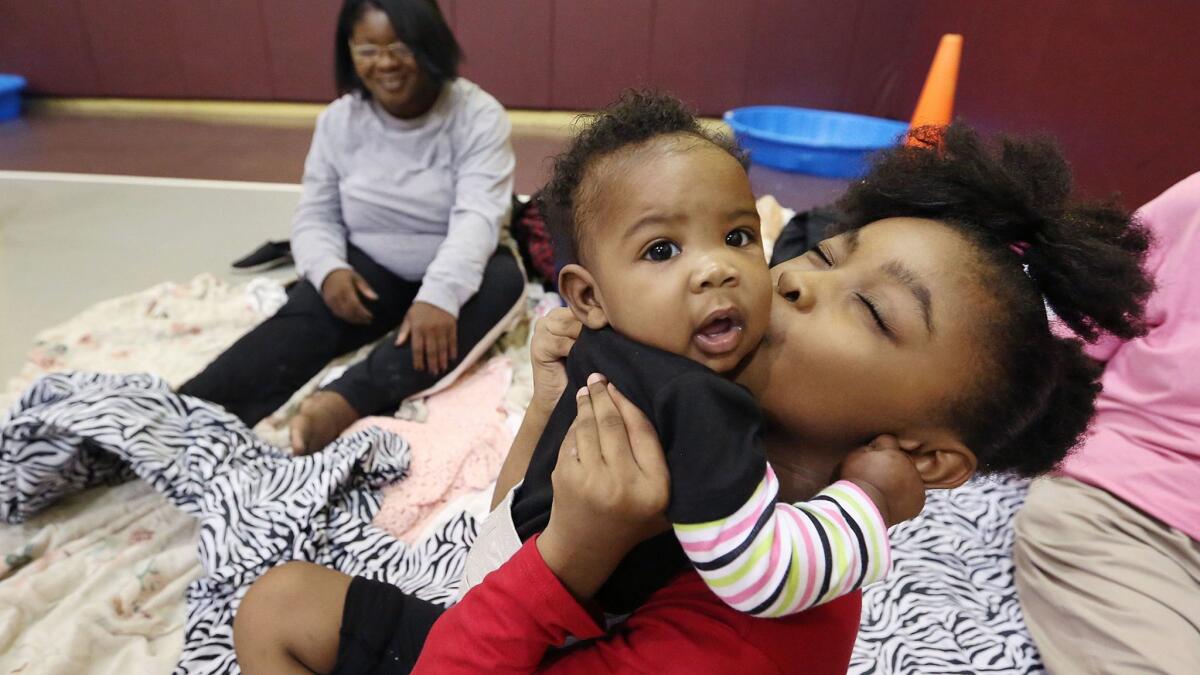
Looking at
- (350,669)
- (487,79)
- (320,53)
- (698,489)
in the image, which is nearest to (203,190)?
(320,53)

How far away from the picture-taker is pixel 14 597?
1076mm

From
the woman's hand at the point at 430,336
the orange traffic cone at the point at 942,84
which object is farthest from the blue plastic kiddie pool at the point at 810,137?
the woman's hand at the point at 430,336

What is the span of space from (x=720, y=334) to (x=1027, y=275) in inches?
11.2

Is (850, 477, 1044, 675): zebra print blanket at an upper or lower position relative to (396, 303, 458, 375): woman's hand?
lower

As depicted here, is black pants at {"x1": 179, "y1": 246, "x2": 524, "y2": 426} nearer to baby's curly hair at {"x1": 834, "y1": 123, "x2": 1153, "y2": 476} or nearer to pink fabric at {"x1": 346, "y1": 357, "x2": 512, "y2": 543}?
pink fabric at {"x1": 346, "y1": 357, "x2": 512, "y2": 543}

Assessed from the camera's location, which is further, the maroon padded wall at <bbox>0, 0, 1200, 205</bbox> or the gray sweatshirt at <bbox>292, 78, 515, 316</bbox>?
the maroon padded wall at <bbox>0, 0, 1200, 205</bbox>

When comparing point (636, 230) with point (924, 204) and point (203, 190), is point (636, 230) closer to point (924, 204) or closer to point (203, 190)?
point (924, 204)

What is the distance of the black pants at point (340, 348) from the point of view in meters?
1.56

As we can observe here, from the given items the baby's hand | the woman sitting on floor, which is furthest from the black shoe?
the baby's hand

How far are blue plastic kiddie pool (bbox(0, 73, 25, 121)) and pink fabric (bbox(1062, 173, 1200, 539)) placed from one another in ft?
15.9

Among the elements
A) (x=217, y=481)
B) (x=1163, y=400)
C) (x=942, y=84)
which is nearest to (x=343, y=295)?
(x=217, y=481)

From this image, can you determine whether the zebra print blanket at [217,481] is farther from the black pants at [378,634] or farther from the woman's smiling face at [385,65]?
the woman's smiling face at [385,65]

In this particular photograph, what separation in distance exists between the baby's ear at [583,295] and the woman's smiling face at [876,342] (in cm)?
13

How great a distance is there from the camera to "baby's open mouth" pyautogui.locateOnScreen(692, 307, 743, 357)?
0.56 metres
